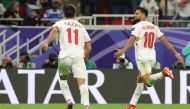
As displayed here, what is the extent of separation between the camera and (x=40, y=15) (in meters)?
27.9

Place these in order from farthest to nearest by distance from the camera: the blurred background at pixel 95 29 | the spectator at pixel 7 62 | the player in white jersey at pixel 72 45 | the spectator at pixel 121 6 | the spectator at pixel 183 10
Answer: the spectator at pixel 121 6 → the spectator at pixel 183 10 → the blurred background at pixel 95 29 → the spectator at pixel 7 62 → the player in white jersey at pixel 72 45

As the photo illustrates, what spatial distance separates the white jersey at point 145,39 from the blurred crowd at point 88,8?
8.18 meters

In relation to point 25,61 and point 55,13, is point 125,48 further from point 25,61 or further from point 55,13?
point 55,13

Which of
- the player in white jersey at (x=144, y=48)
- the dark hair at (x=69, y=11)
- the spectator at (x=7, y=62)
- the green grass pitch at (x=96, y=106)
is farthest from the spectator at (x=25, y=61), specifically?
the dark hair at (x=69, y=11)

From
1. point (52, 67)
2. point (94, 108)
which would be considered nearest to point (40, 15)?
point (52, 67)

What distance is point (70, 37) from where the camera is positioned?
18031 mm

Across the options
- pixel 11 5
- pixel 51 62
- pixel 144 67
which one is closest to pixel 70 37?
pixel 144 67

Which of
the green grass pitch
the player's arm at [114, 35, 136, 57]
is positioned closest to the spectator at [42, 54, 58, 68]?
the green grass pitch

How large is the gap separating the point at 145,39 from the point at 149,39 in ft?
0.31

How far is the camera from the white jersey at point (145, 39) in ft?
62.1

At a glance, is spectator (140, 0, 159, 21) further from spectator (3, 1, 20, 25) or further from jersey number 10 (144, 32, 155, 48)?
jersey number 10 (144, 32, 155, 48)

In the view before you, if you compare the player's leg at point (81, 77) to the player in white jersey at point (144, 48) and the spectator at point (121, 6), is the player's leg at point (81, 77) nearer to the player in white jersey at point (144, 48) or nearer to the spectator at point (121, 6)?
the player in white jersey at point (144, 48)

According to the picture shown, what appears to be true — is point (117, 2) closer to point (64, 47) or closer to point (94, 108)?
point (94, 108)

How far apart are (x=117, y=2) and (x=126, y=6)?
11.8 inches
